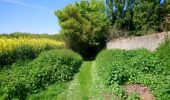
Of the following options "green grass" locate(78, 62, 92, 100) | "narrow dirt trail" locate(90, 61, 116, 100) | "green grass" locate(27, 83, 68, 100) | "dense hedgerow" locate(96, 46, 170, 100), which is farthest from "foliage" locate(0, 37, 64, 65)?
"dense hedgerow" locate(96, 46, 170, 100)

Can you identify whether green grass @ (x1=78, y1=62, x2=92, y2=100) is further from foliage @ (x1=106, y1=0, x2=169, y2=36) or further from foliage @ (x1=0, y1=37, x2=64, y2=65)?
foliage @ (x1=106, y1=0, x2=169, y2=36)

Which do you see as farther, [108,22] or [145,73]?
[108,22]

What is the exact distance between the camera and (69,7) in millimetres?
36812

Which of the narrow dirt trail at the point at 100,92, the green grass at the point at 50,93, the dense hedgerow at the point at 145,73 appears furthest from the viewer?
the green grass at the point at 50,93

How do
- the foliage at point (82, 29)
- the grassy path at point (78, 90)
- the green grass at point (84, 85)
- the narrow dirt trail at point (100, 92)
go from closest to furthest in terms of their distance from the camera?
the narrow dirt trail at point (100, 92), the grassy path at point (78, 90), the green grass at point (84, 85), the foliage at point (82, 29)

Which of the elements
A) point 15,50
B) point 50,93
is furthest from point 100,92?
point 15,50

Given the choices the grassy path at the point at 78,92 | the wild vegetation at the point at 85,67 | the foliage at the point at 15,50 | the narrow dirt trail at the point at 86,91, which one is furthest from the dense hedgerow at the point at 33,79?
the foliage at the point at 15,50

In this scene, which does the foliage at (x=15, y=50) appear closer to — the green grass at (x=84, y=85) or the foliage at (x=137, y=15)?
the green grass at (x=84, y=85)

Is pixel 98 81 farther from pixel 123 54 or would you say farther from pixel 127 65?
pixel 123 54

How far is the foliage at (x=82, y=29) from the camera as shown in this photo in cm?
3572

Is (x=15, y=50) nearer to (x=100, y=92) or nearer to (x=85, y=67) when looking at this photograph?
(x=85, y=67)

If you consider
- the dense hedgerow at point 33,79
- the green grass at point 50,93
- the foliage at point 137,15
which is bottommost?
the green grass at point 50,93

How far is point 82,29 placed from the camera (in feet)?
119

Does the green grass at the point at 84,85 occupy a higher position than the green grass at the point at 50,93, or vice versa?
the green grass at the point at 50,93
